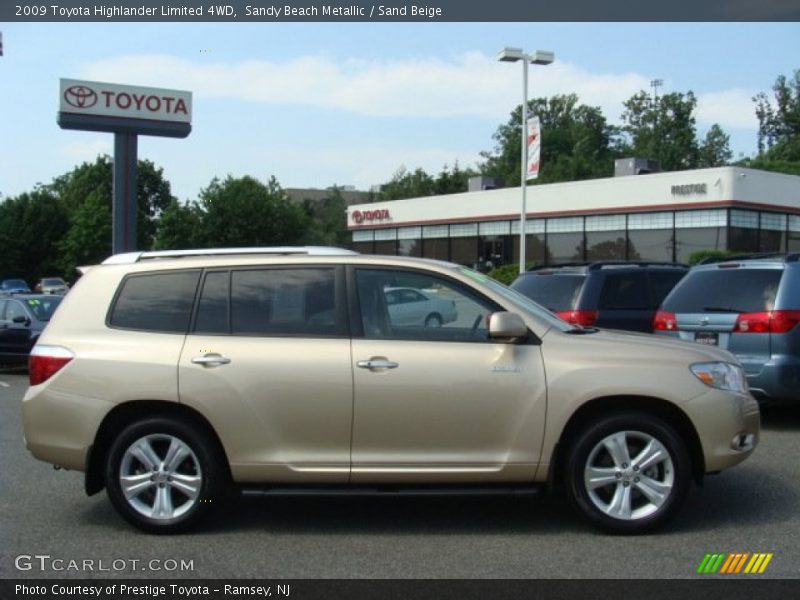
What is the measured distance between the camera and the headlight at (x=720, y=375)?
18.8 ft

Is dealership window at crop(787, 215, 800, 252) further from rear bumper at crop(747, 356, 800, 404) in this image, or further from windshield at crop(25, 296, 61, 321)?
rear bumper at crop(747, 356, 800, 404)

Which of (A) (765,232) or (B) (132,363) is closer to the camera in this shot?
(B) (132,363)

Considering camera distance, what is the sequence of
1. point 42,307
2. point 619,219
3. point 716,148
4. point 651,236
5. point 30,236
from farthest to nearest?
point 716,148
point 30,236
point 619,219
point 651,236
point 42,307

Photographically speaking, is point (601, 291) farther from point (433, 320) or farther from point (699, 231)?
point (699, 231)

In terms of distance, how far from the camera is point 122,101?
116 feet

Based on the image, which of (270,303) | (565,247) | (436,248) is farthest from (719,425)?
(436,248)

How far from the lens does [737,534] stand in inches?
225

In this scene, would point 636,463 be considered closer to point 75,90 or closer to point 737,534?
point 737,534

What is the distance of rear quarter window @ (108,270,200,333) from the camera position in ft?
19.3

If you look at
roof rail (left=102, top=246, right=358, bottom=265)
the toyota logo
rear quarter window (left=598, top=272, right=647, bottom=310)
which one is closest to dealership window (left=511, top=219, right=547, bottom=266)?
the toyota logo

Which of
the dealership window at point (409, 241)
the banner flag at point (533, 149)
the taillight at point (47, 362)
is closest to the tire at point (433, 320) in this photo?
the taillight at point (47, 362)

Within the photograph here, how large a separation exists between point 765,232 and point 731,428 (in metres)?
34.4

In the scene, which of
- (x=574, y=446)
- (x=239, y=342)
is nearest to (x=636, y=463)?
(x=574, y=446)

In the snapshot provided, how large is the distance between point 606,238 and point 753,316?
32.7m
